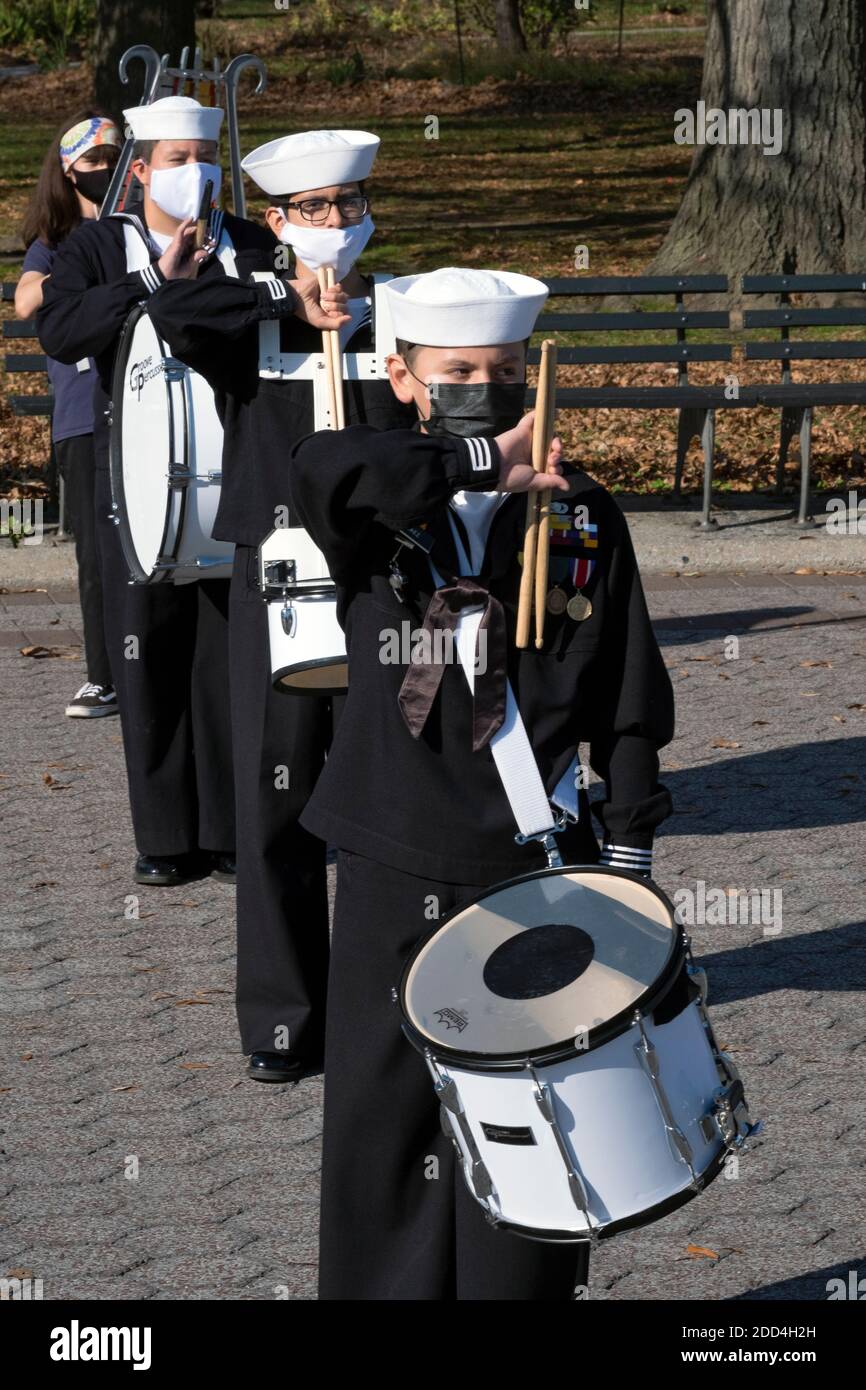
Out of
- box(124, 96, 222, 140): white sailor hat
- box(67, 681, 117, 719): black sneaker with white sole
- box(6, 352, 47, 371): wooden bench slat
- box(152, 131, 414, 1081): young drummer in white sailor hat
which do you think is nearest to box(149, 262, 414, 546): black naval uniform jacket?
box(152, 131, 414, 1081): young drummer in white sailor hat

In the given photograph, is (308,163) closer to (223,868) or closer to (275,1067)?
(275,1067)

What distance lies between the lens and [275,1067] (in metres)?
5.25

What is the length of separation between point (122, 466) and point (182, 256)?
2.86ft

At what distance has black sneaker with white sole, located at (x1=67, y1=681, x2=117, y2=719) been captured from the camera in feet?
28.1

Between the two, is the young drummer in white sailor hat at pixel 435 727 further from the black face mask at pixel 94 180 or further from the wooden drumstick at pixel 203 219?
the black face mask at pixel 94 180

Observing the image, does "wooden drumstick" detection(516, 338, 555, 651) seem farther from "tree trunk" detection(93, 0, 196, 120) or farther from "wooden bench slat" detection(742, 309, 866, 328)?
"tree trunk" detection(93, 0, 196, 120)

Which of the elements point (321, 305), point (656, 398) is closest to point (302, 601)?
point (321, 305)

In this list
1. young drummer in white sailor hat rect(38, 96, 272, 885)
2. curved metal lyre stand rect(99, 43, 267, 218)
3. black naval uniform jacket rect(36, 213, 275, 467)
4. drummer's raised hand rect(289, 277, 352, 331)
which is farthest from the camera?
curved metal lyre stand rect(99, 43, 267, 218)

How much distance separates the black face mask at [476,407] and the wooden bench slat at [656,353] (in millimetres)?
8636

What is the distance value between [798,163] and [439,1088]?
1330cm

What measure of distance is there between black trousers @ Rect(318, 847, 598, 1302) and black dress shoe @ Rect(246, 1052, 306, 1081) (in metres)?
1.70

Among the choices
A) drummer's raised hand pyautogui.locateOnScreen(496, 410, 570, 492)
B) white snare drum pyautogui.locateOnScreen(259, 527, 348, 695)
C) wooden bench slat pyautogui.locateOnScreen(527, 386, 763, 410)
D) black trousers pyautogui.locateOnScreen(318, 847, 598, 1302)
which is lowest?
wooden bench slat pyautogui.locateOnScreen(527, 386, 763, 410)

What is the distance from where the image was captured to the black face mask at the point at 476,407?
3.31 m
